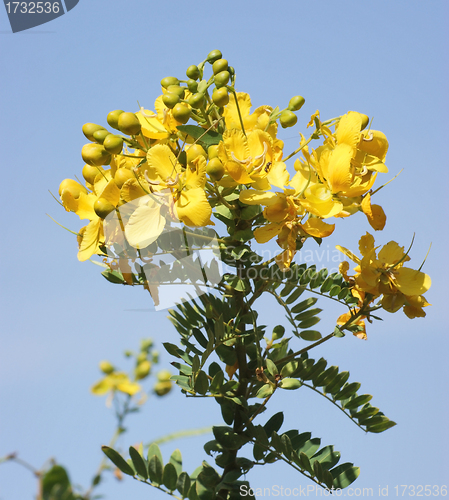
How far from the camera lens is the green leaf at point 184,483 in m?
1.22

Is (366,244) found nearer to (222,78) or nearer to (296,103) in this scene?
(296,103)

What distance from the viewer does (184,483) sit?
122cm

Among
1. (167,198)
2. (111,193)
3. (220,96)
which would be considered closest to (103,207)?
(111,193)

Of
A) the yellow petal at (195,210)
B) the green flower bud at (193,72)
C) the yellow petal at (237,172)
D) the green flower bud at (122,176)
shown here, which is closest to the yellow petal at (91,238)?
the green flower bud at (122,176)

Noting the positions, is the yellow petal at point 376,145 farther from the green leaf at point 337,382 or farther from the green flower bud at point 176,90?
the green leaf at point 337,382

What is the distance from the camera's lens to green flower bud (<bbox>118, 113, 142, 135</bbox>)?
107 cm

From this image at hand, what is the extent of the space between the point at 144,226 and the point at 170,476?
0.62 m

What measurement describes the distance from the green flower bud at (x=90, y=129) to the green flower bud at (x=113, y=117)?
0.03 meters

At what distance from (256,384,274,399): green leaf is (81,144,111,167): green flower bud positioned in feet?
2.11

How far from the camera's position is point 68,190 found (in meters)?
1.21

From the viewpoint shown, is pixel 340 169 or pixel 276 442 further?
pixel 276 442

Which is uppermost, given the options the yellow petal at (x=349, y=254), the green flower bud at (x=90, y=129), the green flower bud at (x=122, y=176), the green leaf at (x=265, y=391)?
the green flower bud at (x=90, y=129)

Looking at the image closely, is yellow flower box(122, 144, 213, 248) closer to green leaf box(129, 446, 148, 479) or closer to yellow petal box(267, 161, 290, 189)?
yellow petal box(267, 161, 290, 189)

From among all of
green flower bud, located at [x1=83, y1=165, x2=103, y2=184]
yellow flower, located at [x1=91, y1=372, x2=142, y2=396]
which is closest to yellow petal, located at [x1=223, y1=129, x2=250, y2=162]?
green flower bud, located at [x1=83, y1=165, x2=103, y2=184]
